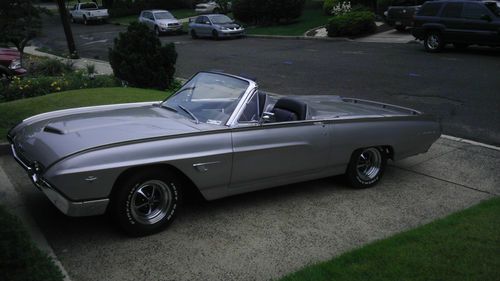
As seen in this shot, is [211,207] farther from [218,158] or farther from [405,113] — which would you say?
[405,113]

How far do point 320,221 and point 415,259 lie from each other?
112 centimetres

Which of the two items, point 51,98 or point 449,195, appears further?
point 51,98

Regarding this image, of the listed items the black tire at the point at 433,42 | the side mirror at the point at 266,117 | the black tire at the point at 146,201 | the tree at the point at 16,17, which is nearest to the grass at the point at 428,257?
the black tire at the point at 146,201

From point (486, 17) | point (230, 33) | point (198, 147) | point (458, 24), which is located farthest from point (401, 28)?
point (198, 147)

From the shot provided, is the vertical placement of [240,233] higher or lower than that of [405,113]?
lower

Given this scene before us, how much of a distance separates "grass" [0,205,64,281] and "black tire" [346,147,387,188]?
141 inches

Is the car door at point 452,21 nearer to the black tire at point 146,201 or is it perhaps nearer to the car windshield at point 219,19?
the car windshield at point 219,19

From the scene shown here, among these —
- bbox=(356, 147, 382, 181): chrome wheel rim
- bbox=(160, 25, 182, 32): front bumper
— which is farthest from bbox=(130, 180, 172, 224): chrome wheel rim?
bbox=(160, 25, 182, 32): front bumper

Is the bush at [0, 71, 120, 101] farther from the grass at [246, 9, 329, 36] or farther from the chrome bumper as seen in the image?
the grass at [246, 9, 329, 36]

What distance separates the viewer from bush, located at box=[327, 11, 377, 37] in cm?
2436

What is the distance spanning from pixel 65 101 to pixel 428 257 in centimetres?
631

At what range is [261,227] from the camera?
488 cm

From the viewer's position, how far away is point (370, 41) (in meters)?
23.0

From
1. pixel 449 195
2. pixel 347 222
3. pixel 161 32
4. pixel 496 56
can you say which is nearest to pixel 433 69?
pixel 496 56
